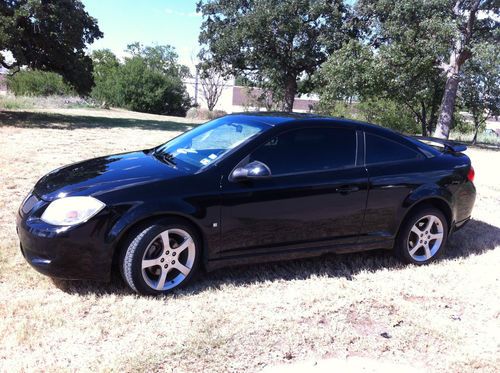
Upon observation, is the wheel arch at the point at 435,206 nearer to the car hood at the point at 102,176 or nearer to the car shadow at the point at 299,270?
the car shadow at the point at 299,270

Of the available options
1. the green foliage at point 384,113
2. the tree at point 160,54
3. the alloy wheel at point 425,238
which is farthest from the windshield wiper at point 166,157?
the tree at point 160,54

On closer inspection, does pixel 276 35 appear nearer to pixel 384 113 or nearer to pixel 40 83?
pixel 384 113

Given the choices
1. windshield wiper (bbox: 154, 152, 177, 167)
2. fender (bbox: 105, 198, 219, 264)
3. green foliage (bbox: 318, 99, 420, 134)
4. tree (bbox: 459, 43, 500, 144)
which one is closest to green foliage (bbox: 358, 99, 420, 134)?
green foliage (bbox: 318, 99, 420, 134)

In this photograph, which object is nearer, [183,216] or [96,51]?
[183,216]

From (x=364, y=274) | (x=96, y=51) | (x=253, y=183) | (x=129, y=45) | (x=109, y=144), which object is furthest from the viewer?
(x=129, y=45)

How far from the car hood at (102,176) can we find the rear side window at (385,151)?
1.92 m

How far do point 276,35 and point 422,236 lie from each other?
23.0 meters

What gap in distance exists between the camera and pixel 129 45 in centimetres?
8019

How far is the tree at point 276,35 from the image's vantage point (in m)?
25.6

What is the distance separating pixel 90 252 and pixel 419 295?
2.84 m

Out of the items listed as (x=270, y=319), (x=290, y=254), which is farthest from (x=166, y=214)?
(x=290, y=254)

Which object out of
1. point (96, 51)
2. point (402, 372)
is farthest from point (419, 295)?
point (96, 51)

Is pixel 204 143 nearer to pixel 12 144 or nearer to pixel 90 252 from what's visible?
pixel 90 252

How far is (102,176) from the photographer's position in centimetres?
415
